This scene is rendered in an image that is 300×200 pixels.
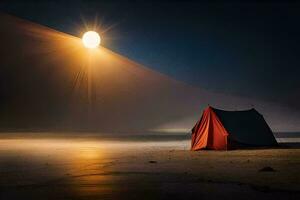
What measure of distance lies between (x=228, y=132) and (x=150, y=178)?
11497 millimetres

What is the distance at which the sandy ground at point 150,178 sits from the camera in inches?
413

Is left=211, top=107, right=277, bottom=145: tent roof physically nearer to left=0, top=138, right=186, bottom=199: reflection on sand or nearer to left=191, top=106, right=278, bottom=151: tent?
left=191, top=106, right=278, bottom=151: tent

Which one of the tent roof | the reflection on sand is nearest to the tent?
the tent roof

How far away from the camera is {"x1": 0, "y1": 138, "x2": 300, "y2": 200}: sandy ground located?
10484 mm

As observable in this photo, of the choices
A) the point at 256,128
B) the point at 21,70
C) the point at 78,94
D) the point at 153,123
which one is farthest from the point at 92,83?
the point at 256,128

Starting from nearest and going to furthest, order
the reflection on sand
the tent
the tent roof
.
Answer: the reflection on sand < the tent < the tent roof

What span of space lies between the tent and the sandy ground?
14.5ft

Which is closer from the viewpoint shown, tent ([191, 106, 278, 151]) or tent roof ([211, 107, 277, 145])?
tent ([191, 106, 278, 151])

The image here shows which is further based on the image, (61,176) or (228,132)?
(228,132)

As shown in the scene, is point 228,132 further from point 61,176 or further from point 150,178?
point 61,176

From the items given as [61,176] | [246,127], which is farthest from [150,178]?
[246,127]

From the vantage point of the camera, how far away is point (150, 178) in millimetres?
13000

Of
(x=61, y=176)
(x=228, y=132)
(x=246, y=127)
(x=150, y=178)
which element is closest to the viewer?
(x=150, y=178)

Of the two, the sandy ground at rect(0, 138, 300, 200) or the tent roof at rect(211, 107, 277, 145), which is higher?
the tent roof at rect(211, 107, 277, 145)
